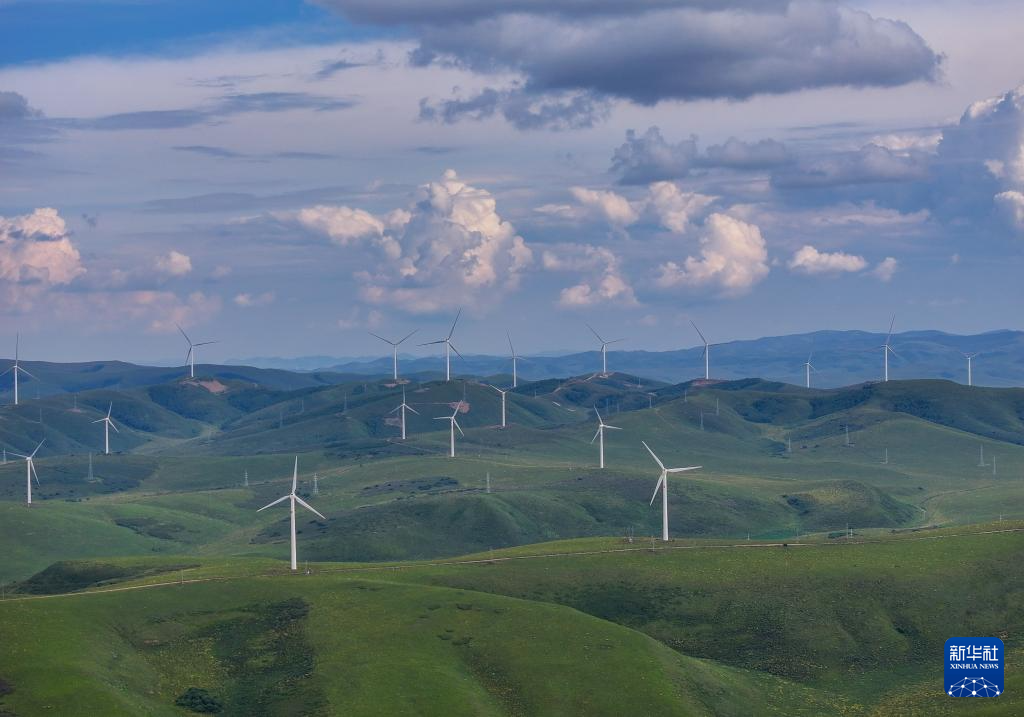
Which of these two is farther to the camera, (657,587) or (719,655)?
(657,587)

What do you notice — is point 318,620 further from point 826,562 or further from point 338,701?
point 826,562

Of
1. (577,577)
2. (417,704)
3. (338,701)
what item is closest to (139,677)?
(338,701)

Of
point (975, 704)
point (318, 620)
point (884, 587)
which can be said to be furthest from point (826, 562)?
point (318, 620)

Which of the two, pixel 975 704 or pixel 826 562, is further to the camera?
pixel 826 562

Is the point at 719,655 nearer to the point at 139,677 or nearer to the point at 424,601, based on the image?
the point at 424,601

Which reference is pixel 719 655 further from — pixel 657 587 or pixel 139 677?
pixel 139 677

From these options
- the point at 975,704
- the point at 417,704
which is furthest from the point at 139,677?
the point at 975,704

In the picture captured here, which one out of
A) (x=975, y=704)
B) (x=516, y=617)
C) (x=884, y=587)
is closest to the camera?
(x=975, y=704)

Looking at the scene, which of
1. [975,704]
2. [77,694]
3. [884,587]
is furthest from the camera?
[884,587]

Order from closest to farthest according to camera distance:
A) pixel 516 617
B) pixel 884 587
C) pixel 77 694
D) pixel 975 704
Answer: pixel 77 694 → pixel 975 704 → pixel 516 617 → pixel 884 587
